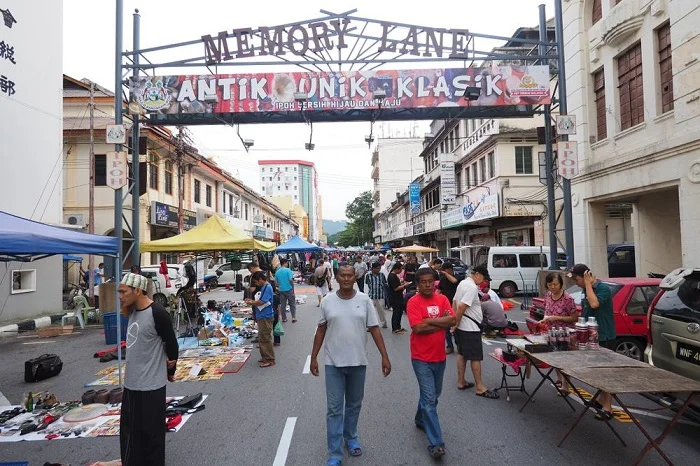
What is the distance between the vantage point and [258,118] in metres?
12.8

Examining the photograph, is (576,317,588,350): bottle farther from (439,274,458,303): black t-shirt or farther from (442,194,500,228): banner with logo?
(442,194,500,228): banner with logo

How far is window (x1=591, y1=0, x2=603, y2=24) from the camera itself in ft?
43.8

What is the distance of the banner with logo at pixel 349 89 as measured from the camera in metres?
12.3

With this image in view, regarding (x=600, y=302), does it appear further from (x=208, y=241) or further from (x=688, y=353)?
(x=208, y=241)

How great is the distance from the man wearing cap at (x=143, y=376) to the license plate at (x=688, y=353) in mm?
4872

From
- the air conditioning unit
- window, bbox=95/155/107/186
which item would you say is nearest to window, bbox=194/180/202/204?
window, bbox=95/155/107/186

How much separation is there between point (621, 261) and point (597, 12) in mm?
9836

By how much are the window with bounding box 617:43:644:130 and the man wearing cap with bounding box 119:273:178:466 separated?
13086mm

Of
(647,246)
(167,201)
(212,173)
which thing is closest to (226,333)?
(647,246)

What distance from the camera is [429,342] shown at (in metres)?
4.18

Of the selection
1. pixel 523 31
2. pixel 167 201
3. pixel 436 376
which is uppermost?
pixel 523 31

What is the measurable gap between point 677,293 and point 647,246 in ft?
34.6

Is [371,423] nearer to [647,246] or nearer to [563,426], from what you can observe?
[563,426]

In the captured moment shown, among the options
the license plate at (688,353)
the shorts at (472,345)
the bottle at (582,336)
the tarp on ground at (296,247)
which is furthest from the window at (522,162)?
the license plate at (688,353)
